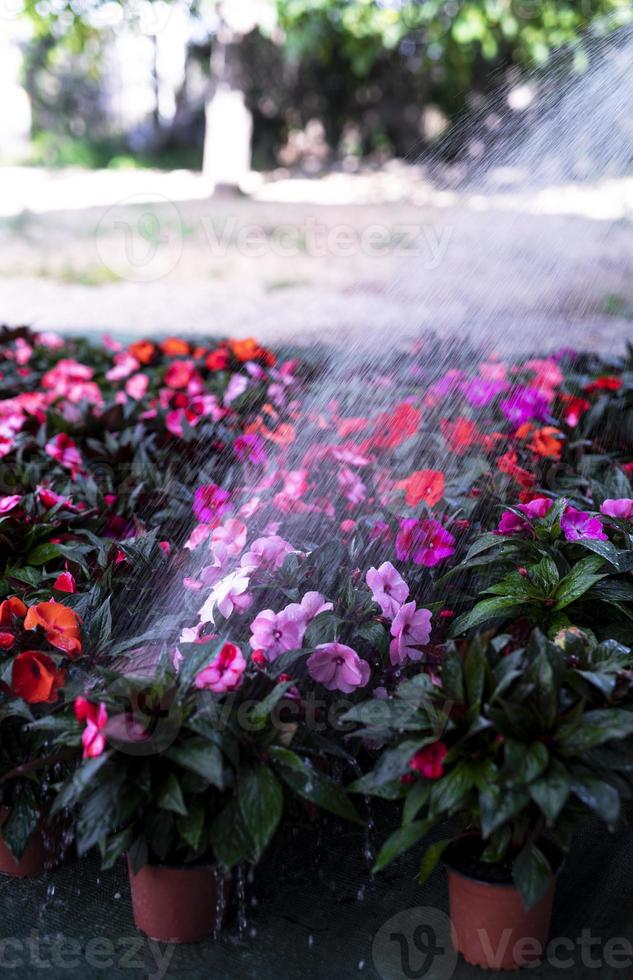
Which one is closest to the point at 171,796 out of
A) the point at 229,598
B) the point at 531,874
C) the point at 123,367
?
the point at 229,598

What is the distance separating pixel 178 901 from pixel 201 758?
294 mm

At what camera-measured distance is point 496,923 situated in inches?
60.7

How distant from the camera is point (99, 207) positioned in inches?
427

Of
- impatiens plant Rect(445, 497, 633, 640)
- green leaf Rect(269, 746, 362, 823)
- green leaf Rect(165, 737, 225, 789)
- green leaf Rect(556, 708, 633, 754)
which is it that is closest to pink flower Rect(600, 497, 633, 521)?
impatiens plant Rect(445, 497, 633, 640)

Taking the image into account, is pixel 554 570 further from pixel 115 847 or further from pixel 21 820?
pixel 21 820

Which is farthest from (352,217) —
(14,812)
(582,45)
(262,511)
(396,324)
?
(14,812)

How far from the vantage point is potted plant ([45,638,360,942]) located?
1.46 meters

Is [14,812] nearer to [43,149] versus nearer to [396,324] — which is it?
[396,324]

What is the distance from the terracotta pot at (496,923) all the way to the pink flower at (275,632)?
427mm

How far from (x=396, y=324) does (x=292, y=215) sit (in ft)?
15.4

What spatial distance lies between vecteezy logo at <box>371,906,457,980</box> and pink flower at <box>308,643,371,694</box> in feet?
1.27

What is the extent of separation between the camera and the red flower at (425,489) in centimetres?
211

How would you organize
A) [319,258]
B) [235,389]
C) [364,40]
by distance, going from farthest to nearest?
[364,40] → [319,258] → [235,389]

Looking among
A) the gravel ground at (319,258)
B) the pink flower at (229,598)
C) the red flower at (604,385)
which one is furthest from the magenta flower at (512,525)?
the gravel ground at (319,258)
